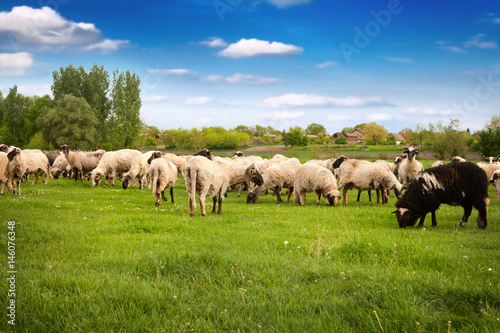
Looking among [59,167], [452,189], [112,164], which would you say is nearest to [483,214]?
[452,189]

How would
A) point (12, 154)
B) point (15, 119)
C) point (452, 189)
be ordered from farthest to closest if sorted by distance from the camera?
point (15, 119), point (12, 154), point (452, 189)

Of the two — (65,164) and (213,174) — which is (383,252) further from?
(65,164)

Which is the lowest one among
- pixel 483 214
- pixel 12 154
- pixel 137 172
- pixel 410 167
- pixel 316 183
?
pixel 483 214

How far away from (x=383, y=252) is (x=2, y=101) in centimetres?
9801

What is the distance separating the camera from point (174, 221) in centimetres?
1046

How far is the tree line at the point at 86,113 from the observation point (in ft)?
202

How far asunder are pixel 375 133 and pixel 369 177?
429ft

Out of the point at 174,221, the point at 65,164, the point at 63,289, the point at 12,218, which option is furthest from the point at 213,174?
the point at 65,164

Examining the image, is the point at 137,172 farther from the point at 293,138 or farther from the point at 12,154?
the point at 293,138

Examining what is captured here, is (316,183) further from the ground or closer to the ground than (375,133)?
closer to the ground

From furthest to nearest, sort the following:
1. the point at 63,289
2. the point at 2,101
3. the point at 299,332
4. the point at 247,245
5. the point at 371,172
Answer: the point at 2,101
the point at 371,172
the point at 247,245
the point at 63,289
the point at 299,332

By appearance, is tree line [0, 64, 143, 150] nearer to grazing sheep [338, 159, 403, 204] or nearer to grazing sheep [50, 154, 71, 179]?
grazing sheep [50, 154, 71, 179]

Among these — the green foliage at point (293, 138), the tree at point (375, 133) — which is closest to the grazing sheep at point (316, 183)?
the green foliage at point (293, 138)

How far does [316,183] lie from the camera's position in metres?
16.3
